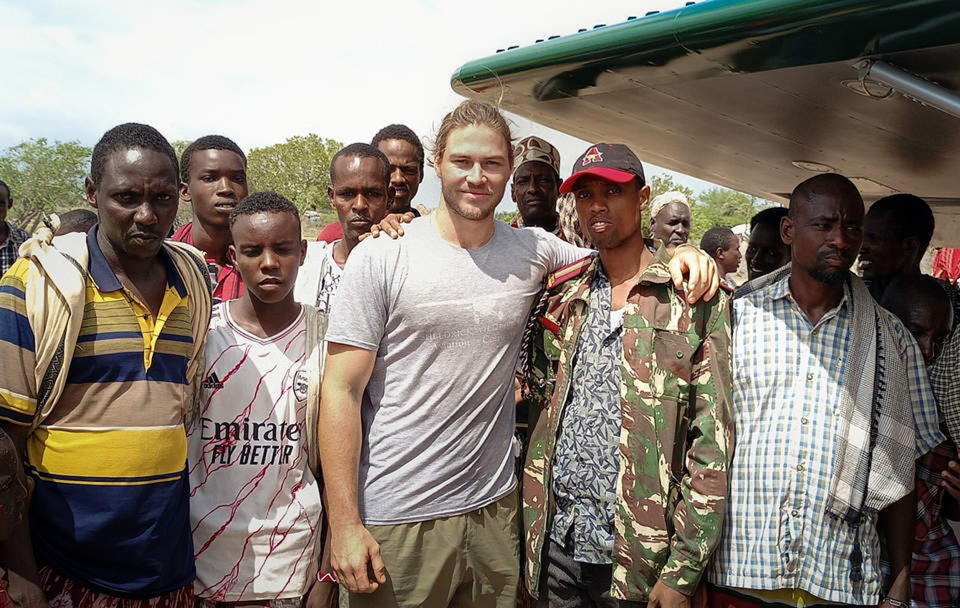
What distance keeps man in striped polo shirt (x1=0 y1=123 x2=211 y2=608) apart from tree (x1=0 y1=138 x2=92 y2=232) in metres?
38.0

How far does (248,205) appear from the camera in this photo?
2828 mm

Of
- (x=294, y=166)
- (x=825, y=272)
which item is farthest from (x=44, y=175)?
(x=825, y=272)

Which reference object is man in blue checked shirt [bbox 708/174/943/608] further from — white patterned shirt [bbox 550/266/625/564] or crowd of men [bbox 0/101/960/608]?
white patterned shirt [bbox 550/266/625/564]

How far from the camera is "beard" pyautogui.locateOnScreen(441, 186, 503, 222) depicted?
254 centimetres

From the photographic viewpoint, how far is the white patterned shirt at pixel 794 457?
244cm

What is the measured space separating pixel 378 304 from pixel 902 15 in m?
1.75

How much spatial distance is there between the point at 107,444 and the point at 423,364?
102 centimetres

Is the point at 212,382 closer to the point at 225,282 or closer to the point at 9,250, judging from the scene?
the point at 225,282

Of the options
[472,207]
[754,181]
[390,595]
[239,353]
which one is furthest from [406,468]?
[754,181]

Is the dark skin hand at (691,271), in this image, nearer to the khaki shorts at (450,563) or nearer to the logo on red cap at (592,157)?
the logo on red cap at (592,157)

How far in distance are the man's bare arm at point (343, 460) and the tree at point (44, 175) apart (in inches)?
1505

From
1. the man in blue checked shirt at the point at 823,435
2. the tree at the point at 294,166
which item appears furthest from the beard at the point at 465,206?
the tree at the point at 294,166

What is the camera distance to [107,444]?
2.16 meters

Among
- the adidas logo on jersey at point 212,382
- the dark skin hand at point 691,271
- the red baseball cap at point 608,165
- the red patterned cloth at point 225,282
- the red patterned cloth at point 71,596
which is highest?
the red baseball cap at point 608,165
